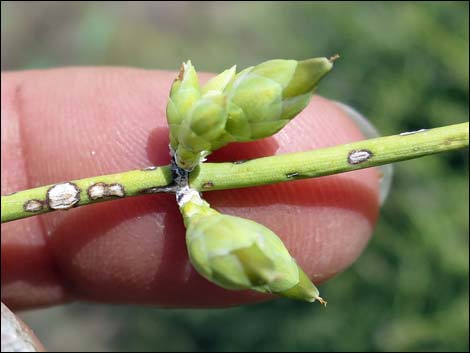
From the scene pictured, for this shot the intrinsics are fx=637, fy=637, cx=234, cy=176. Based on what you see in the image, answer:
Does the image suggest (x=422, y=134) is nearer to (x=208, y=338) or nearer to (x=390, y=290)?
(x=390, y=290)

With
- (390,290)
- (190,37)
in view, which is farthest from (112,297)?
(190,37)

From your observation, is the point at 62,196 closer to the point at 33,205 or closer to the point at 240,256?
the point at 33,205

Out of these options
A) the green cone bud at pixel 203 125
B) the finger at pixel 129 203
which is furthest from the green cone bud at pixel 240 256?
the finger at pixel 129 203

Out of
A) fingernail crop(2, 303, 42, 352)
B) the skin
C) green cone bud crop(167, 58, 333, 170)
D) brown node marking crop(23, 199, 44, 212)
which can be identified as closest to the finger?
the skin

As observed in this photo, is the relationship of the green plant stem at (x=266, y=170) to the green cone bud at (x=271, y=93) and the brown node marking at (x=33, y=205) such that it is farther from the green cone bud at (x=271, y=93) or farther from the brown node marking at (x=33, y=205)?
the green cone bud at (x=271, y=93)

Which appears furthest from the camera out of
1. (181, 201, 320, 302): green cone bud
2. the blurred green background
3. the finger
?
the blurred green background

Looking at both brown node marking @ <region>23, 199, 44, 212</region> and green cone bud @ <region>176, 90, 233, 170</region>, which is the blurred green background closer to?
green cone bud @ <region>176, 90, 233, 170</region>

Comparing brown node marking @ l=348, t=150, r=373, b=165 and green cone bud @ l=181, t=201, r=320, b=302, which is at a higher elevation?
brown node marking @ l=348, t=150, r=373, b=165
